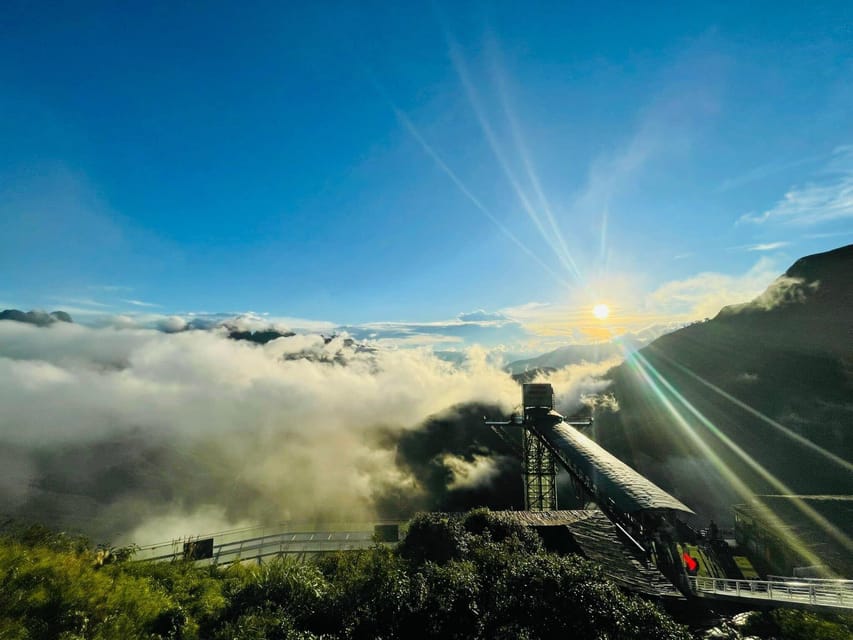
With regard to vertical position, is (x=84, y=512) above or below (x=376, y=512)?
below

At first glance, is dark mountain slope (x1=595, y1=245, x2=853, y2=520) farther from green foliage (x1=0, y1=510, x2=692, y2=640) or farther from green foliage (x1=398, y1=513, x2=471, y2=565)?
green foliage (x1=0, y1=510, x2=692, y2=640)

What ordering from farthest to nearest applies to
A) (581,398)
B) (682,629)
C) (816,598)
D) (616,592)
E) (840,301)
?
1. (581,398)
2. (840,301)
3. (816,598)
4. (616,592)
5. (682,629)

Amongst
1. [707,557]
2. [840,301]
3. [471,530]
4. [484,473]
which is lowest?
[484,473]

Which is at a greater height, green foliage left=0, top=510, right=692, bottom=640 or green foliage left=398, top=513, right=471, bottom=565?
green foliage left=0, top=510, right=692, bottom=640

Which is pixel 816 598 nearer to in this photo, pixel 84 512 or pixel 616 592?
pixel 616 592

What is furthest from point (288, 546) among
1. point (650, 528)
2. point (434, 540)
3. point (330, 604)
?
point (650, 528)

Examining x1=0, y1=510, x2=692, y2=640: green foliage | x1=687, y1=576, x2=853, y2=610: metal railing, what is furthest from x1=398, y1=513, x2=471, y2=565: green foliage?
x1=687, y1=576, x2=853, y2=610: metal railing

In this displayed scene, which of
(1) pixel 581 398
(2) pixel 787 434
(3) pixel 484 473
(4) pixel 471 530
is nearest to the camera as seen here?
(4) pixel 471 530

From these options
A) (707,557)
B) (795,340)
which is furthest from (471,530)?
(795,340)
